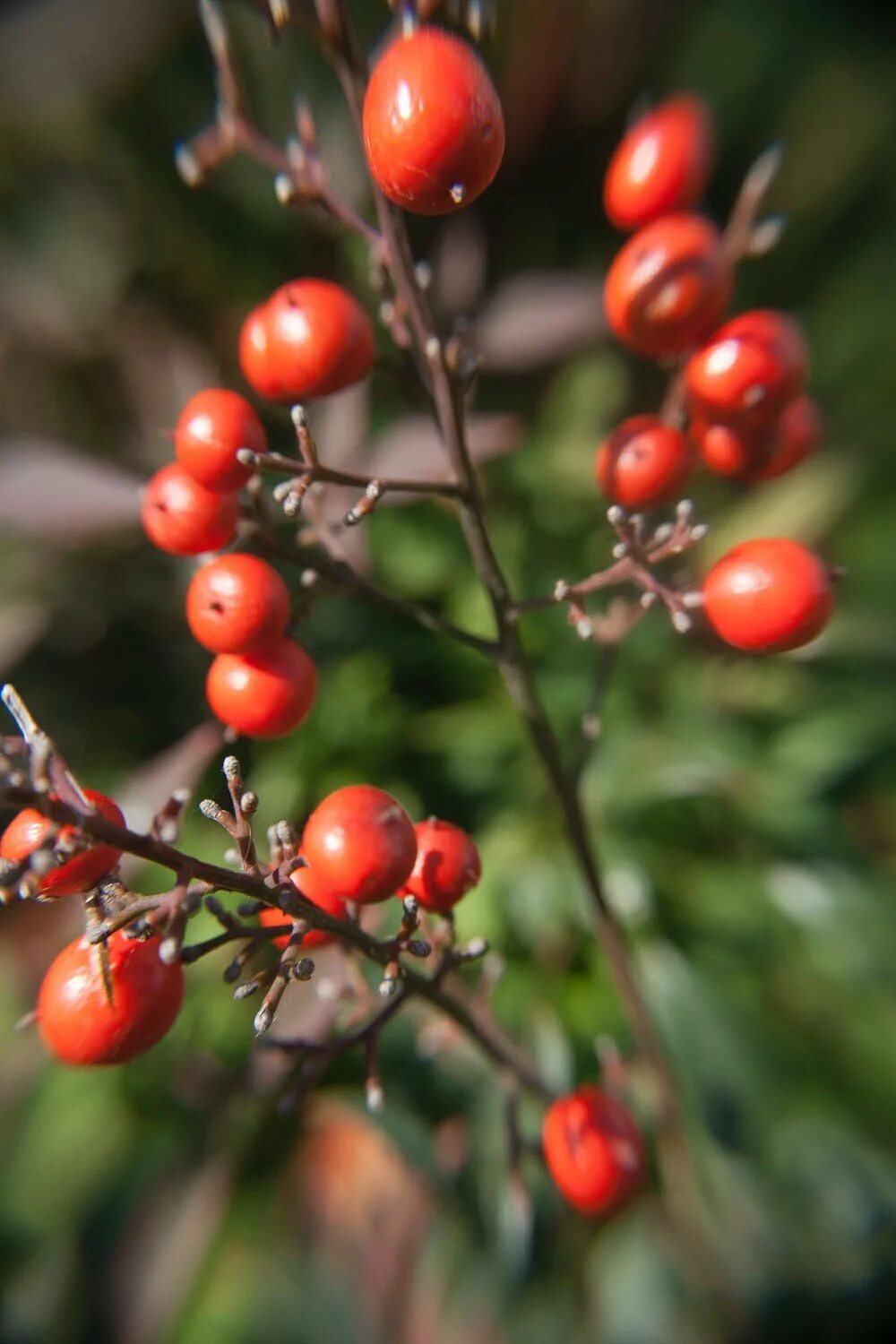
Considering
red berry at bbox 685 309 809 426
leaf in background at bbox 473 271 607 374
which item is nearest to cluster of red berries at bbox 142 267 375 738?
red berry at bbox 685 309 809 426

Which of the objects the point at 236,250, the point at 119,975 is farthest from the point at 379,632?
the point at 119,975

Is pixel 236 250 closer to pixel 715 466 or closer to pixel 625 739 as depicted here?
pixel 625 739

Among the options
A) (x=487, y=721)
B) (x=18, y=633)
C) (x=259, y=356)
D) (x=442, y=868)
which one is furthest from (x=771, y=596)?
(x=18, y=633)

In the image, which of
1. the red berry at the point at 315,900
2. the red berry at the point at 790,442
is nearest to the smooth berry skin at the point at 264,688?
the red berry at the point at 315,900

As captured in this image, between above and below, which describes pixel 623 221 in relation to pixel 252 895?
above

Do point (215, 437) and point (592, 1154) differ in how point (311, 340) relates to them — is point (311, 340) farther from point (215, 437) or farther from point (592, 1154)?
point (592, 1154)

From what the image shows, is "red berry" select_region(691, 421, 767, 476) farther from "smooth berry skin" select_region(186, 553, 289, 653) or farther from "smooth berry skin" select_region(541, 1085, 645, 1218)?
"smooth berry skin" select_region(541, 1085, 645, 1218)
